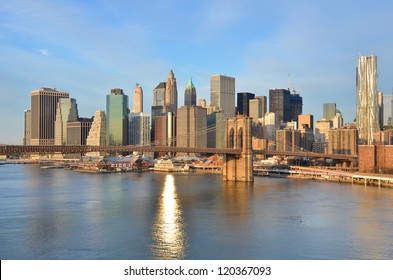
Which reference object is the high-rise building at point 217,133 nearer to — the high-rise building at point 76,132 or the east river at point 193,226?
the high-rise building at point 76,132

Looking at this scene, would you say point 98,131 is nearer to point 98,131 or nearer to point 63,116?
point 98,131

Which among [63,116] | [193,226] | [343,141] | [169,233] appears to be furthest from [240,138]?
[63,116]

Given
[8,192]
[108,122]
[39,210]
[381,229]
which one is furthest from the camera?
[108,122]

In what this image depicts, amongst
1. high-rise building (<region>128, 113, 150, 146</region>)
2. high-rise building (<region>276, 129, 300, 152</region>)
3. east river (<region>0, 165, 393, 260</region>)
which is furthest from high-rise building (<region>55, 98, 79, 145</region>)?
east river (<region>0, 165, 393, 260</region>)

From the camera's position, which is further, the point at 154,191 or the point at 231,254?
the point at 154,191

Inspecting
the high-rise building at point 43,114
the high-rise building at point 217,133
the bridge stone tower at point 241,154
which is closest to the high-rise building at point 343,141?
the high-rise building at point 217,133

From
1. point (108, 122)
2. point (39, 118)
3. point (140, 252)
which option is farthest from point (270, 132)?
point (140, 252)

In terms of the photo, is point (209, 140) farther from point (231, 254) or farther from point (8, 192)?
point (231, 254)
